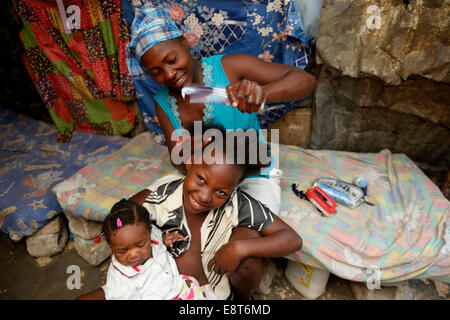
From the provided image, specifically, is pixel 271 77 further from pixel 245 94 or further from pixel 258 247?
pixel 258 247

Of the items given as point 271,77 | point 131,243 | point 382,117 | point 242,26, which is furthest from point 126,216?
point 382,117

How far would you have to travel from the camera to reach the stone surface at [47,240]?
196cm

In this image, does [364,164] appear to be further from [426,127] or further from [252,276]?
[252,276]

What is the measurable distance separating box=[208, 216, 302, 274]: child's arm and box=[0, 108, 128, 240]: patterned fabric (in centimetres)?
118

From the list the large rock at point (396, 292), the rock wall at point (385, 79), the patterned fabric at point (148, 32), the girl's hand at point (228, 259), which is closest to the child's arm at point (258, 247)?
the girl's hand at point (228, 259)

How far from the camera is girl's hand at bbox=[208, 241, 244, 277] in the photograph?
1.20 meters

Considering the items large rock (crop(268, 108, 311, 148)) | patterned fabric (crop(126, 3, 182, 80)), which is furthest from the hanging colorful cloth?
large rock (crop(268, 108, 311, 148))

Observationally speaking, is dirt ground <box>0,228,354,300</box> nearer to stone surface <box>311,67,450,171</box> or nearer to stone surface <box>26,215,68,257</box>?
stone surface <box>26,215,68,257</box>

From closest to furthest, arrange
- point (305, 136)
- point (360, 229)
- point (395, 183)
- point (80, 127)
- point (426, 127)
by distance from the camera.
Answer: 1. point (360, 229)
2. point (395, 183)
3. point (426, 127)
4. point (305, 136)
5. point (80, 127)

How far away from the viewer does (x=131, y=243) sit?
1.20 meters

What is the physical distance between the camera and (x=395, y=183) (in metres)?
1.80

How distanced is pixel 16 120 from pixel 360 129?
311 centimetres

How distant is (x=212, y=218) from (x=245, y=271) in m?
0.27
